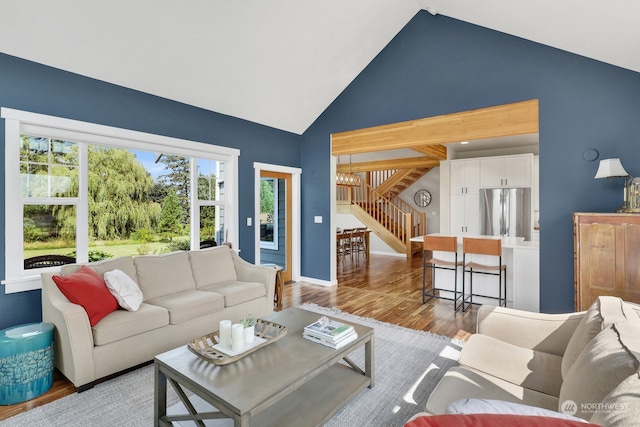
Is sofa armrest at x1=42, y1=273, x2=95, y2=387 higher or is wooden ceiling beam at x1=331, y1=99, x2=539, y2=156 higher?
wooden ceiling beam at x1=331, y1=99, x2=539, y2=156

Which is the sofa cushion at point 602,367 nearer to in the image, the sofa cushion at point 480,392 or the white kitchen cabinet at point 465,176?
the sofa cushion at point 480,392

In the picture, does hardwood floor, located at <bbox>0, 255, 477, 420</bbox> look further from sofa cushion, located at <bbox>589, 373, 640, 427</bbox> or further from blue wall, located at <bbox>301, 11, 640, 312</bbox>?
sofa cushion, located at <bbox>589, 373, 640, 427</bbox>

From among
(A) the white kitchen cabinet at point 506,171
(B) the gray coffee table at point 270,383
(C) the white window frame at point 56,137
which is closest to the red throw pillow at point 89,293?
(C) the white window frame at point 56,137

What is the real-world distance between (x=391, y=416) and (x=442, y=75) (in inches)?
172

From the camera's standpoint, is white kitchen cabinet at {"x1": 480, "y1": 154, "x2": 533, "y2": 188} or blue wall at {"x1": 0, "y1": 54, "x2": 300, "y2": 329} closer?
blue wall at {"x1": 0, "y1": 54, "x2": 300, "y2": 329}

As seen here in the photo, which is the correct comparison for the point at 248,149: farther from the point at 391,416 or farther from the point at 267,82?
the point at 391,416

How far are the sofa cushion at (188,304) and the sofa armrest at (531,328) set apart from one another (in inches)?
98.5

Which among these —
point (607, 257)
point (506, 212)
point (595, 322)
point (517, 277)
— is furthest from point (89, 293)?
point (506, 212)

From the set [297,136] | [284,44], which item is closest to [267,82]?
[284,44]

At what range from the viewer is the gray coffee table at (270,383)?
164 centimetres

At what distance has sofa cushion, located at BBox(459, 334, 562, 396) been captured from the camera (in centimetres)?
171

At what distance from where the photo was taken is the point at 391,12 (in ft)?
15.0

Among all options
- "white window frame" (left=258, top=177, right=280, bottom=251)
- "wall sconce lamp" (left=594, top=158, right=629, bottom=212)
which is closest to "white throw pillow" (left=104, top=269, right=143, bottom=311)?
"white window frame" (left=258, top=177, right=280, bottom=251)

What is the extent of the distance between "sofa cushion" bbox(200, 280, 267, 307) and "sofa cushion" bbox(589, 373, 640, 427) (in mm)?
3168
